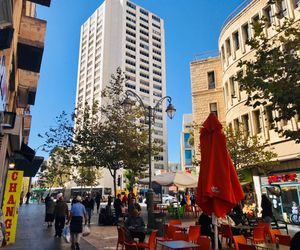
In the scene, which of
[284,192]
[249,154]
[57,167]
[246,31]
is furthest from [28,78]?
[57,167]

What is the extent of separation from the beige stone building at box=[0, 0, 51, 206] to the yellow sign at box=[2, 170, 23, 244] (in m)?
0.33

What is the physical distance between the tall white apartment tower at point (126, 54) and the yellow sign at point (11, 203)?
8871cm

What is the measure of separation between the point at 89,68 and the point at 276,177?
9913 centimetres

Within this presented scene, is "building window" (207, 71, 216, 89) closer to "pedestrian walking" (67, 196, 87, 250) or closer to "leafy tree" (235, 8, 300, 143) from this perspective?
"leafy tree" (235, 8, 300, 143)

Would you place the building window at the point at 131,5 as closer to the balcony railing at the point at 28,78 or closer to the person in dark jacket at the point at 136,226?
the balcony railing at the point at 28,78

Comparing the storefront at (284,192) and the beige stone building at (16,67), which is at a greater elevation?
the beige stone building at (16,67)

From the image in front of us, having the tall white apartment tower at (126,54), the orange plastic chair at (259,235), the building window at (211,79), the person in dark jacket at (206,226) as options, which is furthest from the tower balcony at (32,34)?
the tall white apartment tower at (126,54)

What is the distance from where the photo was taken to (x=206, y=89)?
101ft

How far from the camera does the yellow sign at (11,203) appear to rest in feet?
37.8

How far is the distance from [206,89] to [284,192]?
13.8 m

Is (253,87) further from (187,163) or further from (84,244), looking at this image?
(187,163)

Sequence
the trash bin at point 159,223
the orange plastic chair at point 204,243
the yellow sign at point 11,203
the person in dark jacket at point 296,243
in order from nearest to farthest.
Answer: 1. the person in dark jacket at point 296,243
2. the orange plastic chair at point 204,243
3. the yellow sign at point 11,203
4. the trash bin at point 159,223

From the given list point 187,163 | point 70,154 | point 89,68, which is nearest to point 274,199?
point 70,154

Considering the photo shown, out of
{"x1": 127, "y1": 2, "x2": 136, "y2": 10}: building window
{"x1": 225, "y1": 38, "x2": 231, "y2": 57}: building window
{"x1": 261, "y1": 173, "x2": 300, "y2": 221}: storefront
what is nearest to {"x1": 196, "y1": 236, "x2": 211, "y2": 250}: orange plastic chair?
{"x1": 261, "y1": 173, "x2": 300, "y2": 221}: storefront
